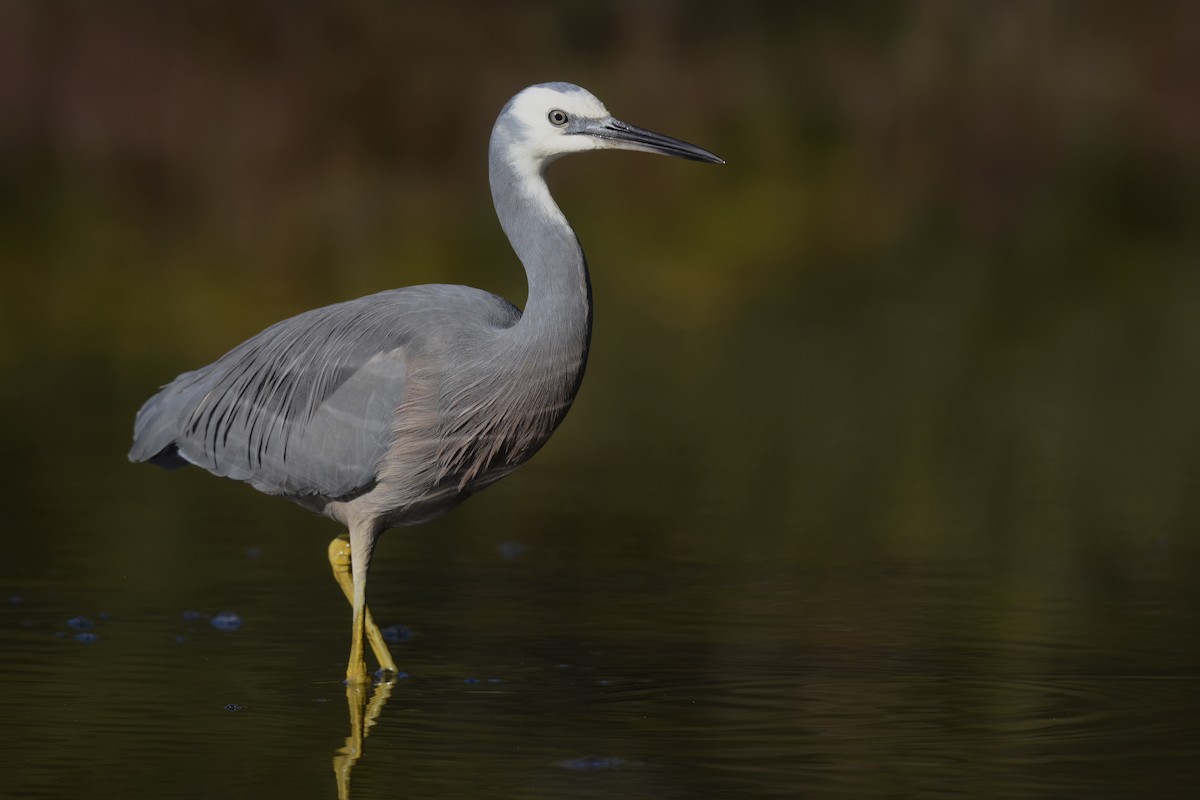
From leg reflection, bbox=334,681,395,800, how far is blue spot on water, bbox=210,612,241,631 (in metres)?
0.98

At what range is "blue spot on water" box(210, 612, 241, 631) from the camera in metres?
8.30

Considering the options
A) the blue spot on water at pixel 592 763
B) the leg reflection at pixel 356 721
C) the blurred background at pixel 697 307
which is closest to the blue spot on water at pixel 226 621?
the blurred background at pixel 697 307

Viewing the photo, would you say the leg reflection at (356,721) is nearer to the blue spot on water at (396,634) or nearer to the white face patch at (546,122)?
the blue spot on water at (396,634)

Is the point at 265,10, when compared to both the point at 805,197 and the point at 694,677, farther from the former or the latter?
the point at 694,677

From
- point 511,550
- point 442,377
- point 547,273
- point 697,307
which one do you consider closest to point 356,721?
point 442,377

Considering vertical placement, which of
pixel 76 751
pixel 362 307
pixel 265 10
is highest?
pixel 265 10

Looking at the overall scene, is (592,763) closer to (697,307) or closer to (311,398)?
(311,398)

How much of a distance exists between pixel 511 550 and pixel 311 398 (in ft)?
6.06

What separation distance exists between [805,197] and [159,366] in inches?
429

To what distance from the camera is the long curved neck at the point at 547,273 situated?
307 inches

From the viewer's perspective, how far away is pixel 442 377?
792 centimetres

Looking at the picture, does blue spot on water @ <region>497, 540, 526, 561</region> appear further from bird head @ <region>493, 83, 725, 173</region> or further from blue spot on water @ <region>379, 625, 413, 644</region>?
bird head @ <region>493, 83, 725, 173</region>

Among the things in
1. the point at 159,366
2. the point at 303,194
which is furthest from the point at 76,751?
the point at 303,194

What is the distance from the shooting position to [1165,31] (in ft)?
103
